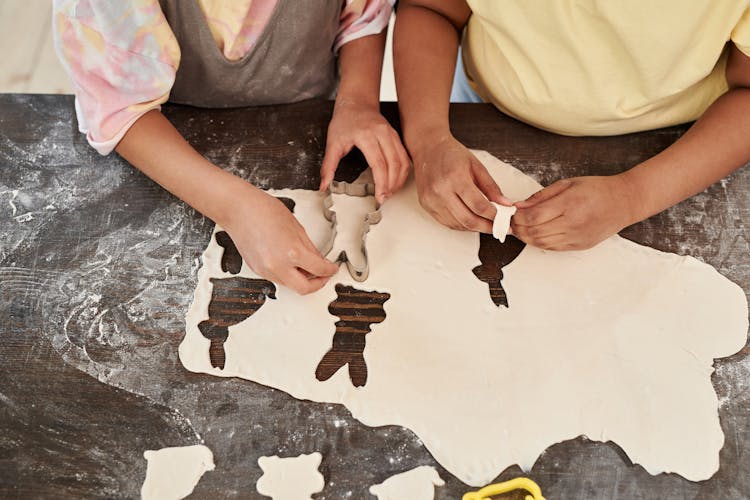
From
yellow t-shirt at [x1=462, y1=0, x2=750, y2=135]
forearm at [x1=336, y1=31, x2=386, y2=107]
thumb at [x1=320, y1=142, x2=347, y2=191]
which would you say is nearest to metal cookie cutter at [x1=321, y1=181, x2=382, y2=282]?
thumb at [x1=320, y1=142, x2=347, y2=191]

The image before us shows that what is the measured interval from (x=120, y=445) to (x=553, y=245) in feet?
1.67

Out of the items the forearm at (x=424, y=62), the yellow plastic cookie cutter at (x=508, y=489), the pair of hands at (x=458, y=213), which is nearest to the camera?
the yellow plastic cookie cutter at (x=508, y=489)

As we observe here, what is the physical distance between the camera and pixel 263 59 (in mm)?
869

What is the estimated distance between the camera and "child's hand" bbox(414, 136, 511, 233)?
0.77 m

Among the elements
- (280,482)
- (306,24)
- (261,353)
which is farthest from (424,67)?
(280,482)

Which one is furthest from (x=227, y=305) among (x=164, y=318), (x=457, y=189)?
(x=457, y=189)

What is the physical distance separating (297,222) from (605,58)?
40 cm

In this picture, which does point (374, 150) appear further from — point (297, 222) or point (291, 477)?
point (291, 477)

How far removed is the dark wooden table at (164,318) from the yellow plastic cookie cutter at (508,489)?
0.01 metres

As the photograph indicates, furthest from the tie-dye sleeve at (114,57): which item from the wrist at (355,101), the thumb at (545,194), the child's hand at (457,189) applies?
the thumb at (545,194)

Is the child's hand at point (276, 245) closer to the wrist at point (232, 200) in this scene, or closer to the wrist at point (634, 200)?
the wrist at point (232, 200)

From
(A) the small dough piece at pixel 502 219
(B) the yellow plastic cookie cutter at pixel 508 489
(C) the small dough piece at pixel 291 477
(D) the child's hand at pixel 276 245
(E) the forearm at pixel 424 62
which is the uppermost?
(E) the forearm at pixel 424 62

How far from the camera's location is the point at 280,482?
66 centimetres

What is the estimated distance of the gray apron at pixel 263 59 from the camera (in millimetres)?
810
